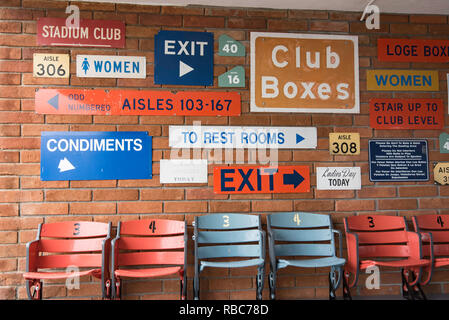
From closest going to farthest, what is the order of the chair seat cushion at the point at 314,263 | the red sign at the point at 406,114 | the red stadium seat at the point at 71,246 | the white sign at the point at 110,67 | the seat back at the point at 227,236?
1. the chair seat cushion at the point at 314,263
2. the red stadium seat at the point at 71,246
3. the seat back at the point at 227,236
4. the white sign at the point at 110,67
5. the red sign at the point at 406,114

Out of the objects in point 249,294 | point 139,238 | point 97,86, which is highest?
point 97,86

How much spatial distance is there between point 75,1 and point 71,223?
6.69ft

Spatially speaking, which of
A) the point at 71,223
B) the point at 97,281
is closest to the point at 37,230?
the point at 71,223

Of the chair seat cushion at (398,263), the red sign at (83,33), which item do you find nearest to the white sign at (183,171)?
the red sign at (83,33)

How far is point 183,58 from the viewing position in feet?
10.9

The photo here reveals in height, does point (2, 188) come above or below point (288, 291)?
above

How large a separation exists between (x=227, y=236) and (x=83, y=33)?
227 centimetres

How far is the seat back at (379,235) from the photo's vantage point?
3160 mm

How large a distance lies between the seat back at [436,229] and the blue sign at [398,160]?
1.29 feet

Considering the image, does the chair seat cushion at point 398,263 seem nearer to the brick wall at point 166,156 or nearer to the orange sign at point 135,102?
the brick wall at point 166,156

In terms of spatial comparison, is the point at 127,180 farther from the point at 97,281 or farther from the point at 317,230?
the point at 317,230

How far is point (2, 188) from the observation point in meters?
3.12

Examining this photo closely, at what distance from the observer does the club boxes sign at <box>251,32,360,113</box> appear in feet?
11.1

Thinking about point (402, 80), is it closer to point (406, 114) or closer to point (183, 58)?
point (406, 114)
